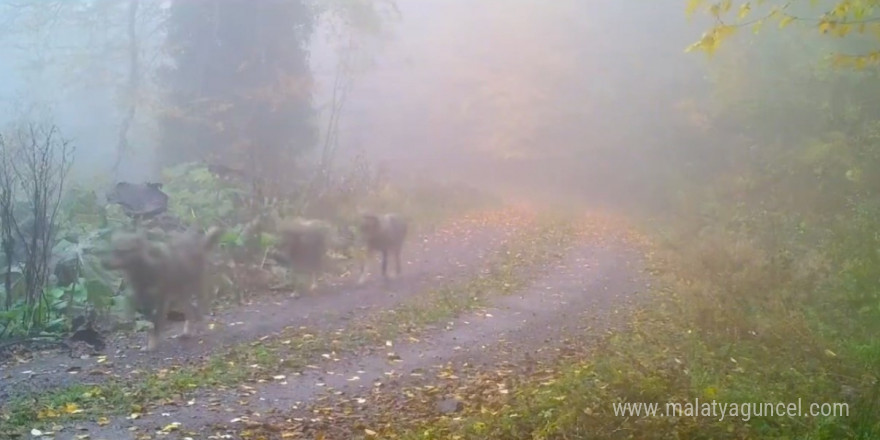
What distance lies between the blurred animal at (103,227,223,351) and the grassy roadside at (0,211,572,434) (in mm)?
952

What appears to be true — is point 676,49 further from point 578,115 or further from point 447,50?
point 447,50

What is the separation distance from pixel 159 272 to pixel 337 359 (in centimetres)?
215

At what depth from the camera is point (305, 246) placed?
1015 centimetres

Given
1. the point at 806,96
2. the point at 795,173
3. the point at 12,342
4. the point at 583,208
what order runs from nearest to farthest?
the point at 12,342 → the point at 795,173 → the point at 806,96 → the point at 583,208

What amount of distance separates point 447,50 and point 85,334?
2180cm

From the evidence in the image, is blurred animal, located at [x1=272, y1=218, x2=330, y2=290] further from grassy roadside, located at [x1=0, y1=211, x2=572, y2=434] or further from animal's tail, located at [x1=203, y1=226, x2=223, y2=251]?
grassy roadside, located at [x1=0, y1=211, x2=572, y2=434]

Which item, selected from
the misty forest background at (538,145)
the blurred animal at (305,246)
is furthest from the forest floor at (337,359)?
the misty forest background at (538,145)

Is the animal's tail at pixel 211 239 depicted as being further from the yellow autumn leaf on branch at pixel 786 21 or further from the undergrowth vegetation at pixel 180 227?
the yellow autumn leaf on branch at pixel 786 21

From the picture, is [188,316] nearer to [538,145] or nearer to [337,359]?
[337,359]

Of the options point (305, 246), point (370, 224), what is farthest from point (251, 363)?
point (370, 224)

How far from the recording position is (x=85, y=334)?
8.31m

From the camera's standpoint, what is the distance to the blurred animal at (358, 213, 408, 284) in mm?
10922

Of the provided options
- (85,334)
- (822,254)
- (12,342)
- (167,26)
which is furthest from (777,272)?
(167,26)

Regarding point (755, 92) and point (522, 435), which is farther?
point (755, 92)
